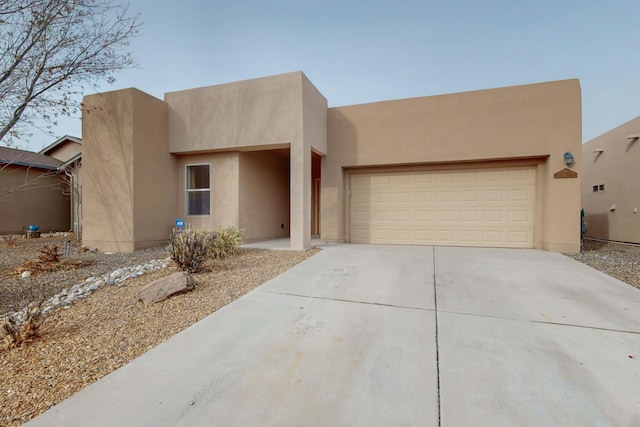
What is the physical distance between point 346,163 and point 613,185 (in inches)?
368

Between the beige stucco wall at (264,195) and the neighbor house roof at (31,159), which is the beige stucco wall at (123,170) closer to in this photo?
the beige stucco wall at (264,195)

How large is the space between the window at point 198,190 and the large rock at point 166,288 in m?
4.88

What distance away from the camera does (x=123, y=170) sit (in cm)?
751

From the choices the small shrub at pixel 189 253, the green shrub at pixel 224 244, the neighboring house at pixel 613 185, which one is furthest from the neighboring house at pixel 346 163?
the neighboring house at pixel 613 185

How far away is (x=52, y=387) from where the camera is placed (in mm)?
2137

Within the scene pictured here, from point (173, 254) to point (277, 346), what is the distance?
3.32m

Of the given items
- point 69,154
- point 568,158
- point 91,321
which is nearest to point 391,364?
point 91,321

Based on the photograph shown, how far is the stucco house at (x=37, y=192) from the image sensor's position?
11609 millimetres

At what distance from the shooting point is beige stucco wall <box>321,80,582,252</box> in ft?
23.3

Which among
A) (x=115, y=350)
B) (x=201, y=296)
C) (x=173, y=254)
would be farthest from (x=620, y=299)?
(x=173, y=254)

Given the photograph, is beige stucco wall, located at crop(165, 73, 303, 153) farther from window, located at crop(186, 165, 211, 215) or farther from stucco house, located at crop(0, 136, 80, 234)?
stucco house, located at crop(0, 136, 80, 234)

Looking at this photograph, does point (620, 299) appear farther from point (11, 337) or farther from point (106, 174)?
point (106, 174)

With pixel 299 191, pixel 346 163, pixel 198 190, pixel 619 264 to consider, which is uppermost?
pixel 346 163

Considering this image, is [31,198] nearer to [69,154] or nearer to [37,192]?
[37,192]
